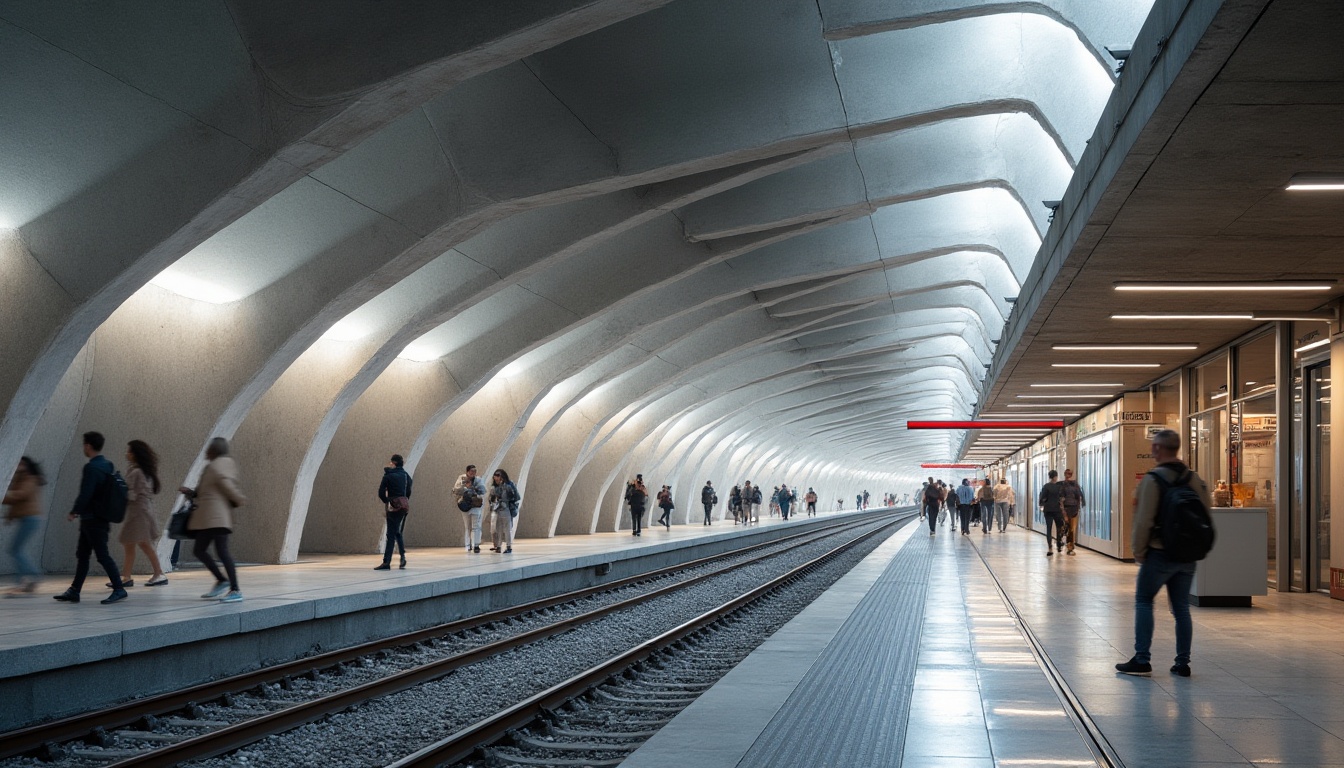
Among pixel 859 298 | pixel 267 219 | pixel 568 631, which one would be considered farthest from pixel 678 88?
pixel 859 298

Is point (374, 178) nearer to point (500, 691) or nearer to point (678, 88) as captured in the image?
point (678, 88)

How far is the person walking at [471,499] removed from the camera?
65.3 feet

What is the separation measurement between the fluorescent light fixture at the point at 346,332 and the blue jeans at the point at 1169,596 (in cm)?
1239

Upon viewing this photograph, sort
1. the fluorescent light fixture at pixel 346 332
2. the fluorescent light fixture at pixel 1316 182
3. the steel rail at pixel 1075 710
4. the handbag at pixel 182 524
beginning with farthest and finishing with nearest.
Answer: the fluorescent light fixture at pixel 346 332 < the handbag at pixel 182 524 < the fluorescent light fixture at pixel 1316 182 < the steel rail at pixel 1075 710

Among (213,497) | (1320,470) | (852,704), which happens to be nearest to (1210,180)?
(852,704)

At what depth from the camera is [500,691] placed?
9.02m

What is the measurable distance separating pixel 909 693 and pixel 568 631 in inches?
239

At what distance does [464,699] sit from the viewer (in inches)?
338

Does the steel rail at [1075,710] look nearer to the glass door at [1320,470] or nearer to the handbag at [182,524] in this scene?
the glass door at [1320,470]

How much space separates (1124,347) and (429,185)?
38.6ft

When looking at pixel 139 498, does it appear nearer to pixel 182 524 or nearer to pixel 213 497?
pixel 182 524

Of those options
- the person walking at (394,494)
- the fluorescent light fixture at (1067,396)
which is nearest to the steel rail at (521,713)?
the person walking at (394,494)

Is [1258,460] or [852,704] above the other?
[1258,460]

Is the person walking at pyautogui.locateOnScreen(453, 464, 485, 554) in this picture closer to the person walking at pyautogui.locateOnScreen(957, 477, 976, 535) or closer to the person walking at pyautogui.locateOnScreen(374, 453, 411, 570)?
the person walking at pyautogui.locateOnScreen(374, 453, 411, 570)
